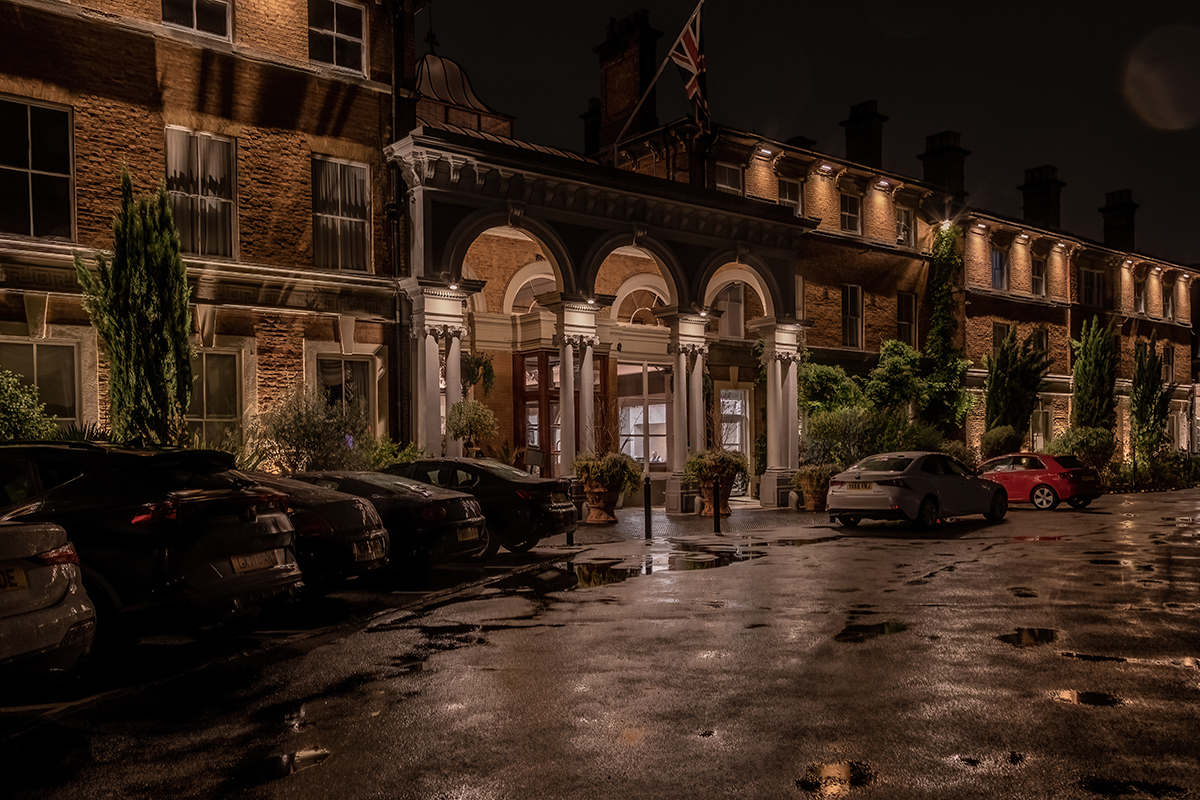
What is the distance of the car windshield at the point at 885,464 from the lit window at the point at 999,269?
19087 millimetres

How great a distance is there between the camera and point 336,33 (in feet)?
61.3

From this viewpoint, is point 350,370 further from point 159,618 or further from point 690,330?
point 159,618

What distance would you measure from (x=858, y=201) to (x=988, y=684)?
26.0 metres

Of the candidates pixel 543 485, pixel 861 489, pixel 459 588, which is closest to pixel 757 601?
pixel 459 588

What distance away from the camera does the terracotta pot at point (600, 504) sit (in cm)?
1961

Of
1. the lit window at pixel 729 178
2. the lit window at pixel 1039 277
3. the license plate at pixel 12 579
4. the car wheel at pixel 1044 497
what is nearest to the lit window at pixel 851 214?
the lit window at pixel 729 178

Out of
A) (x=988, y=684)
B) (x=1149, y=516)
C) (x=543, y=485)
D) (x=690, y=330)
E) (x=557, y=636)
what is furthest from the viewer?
(x=690, y=330)

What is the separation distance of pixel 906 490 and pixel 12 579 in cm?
1506

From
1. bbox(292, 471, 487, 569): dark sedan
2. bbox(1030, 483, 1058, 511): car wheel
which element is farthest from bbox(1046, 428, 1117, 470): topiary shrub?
bbox(292, 471, 487, 569): dark sedan

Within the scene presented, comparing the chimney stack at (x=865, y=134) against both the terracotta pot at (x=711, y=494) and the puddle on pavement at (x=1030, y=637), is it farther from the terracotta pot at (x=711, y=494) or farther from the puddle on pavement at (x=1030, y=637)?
the puddle on pavement at (x=1030, y=637)

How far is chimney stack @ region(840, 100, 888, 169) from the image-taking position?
104 ft

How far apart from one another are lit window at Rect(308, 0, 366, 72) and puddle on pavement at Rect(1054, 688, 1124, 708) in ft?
54.6

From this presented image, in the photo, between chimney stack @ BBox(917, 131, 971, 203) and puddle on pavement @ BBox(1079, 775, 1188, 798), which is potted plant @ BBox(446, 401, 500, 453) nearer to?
puddle on pavement @ BBox(1079, 775, 1188, 798)

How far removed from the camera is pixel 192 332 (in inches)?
659
